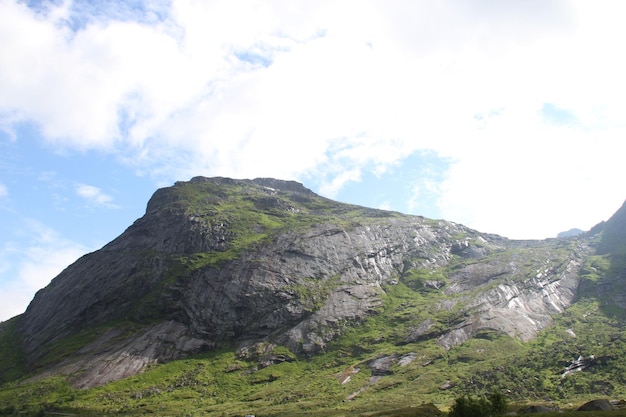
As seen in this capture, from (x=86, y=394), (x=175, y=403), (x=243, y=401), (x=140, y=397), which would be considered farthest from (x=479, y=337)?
(x=86, y=394)

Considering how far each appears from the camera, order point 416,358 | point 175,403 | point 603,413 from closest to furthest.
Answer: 1. point 603,413
2. point 175,403
3. point 416,358

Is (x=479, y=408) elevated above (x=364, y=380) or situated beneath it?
elevated above

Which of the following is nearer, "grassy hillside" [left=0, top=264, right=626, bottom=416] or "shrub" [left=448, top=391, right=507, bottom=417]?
"shrub" [left=448, top=391, right=507, bottom=417]

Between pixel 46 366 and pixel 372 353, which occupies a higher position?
pixel 46 366

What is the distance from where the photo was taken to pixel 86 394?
499 ft

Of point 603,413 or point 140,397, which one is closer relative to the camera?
point 603,413

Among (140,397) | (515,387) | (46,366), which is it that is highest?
(46,366)

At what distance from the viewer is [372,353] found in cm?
17762

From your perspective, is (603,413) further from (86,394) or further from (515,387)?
(86,394)

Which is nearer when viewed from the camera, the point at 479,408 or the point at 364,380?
the point at 479,408

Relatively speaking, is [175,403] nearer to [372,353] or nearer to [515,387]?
[372,353]

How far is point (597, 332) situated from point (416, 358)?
71495 mm

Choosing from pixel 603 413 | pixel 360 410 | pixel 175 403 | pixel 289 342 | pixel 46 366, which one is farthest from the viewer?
pixel 289 342

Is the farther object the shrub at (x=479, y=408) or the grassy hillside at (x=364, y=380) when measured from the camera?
the grassy hillside at (x=364, y=380)
